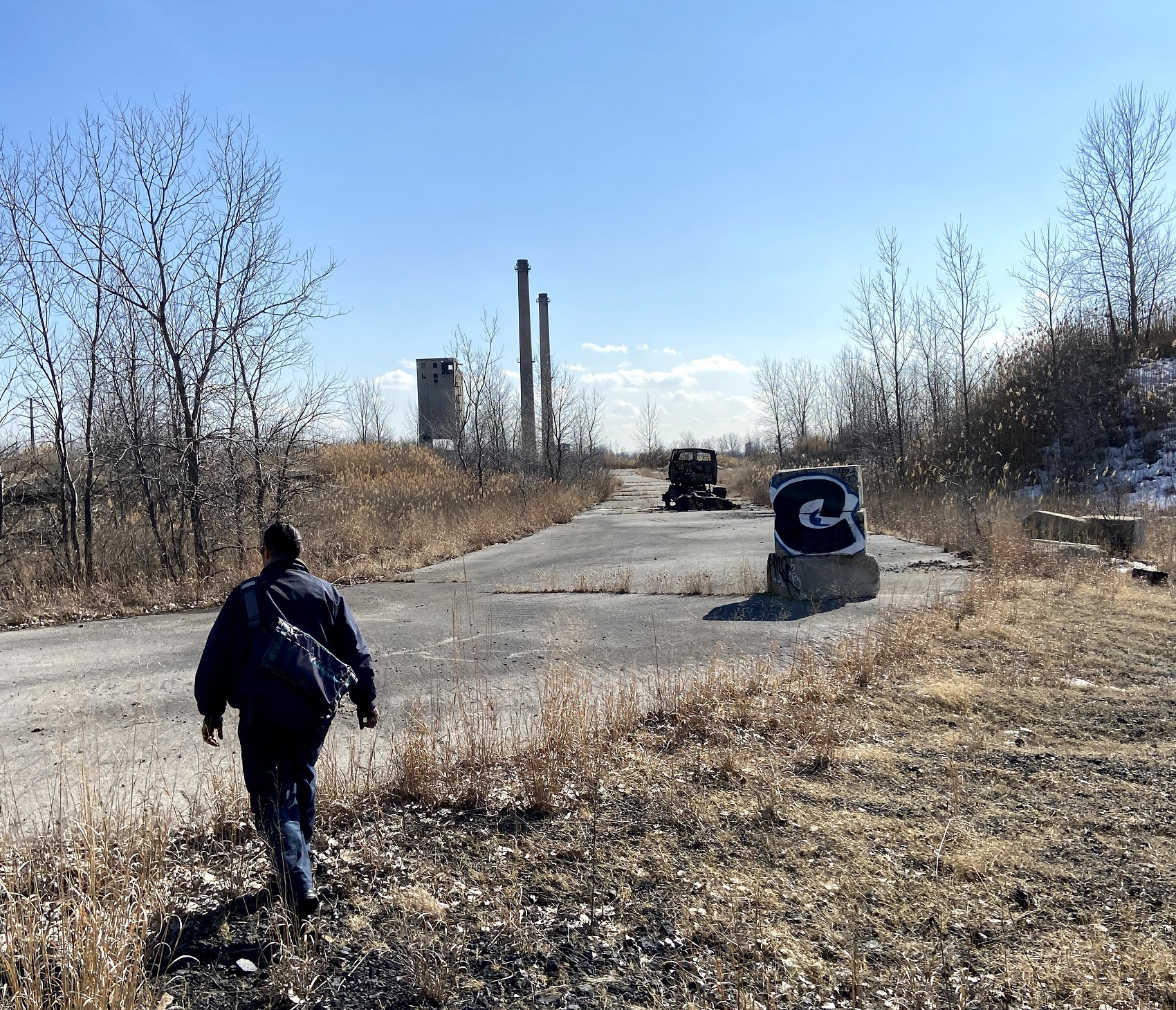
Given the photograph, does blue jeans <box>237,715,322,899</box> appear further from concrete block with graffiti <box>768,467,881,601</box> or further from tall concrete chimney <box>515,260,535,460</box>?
tall concrete chimney <box>515,260,535,460</box>

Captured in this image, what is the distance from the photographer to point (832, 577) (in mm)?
10312

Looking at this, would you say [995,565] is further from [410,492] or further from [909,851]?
[410,492]

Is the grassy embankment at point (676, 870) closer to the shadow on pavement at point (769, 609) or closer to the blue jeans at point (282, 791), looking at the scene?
the blue jeans at point (282, 791)

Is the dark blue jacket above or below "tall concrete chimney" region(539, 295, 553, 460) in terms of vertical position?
below

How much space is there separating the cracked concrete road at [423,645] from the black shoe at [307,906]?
1.39 m

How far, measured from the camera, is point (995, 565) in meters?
10.9

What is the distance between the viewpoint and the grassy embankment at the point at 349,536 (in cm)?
1138

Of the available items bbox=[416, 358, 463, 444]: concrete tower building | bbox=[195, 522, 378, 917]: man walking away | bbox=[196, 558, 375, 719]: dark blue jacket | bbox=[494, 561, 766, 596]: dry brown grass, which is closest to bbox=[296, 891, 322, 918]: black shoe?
bbox=[195, 522, 378, 917]: man walking away

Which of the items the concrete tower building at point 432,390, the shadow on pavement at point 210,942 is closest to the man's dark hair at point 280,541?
the shadow on pavement at point 210,942

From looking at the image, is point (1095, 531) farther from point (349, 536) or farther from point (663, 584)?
point (349, 536)

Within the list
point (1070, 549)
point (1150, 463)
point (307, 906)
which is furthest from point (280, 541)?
point (1150, 463)

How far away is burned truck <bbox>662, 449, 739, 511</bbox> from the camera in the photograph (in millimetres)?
30688

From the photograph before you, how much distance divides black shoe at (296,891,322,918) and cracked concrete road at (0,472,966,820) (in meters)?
1.39

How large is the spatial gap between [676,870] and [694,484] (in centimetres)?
2879
